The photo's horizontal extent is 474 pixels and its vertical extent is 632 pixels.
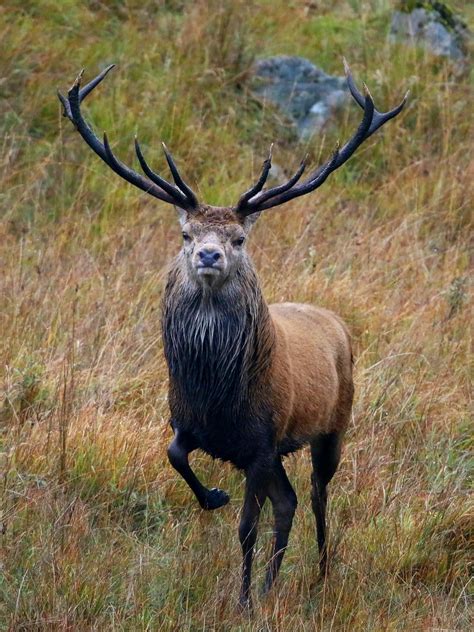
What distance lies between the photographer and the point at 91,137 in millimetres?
5234

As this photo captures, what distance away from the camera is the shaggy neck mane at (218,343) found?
16.4 ft

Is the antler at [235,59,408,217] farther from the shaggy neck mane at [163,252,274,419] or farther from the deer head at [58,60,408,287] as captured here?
the shaggy neck mane at [163,252,274,419]

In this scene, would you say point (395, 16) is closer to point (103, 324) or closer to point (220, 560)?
point (103, 324)

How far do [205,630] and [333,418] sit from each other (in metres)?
1.45

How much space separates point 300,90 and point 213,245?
20.0 ft

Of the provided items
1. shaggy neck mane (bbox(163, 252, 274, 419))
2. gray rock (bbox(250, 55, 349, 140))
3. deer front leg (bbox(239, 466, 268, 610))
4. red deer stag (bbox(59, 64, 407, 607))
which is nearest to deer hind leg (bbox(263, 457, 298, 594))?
red deer stag (bbox(59, 64, 407, 607))

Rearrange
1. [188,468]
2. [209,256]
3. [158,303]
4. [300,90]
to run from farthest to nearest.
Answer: [300,90], [158,303], [188,468], [209,256]

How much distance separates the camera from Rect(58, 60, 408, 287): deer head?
4789 mm

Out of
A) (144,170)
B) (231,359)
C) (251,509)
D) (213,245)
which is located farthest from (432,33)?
(251,509)

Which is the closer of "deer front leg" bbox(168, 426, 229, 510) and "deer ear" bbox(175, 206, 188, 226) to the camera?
"deer front leg" bbox(168, 426, 229, 510)

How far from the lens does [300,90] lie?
34.9 feet

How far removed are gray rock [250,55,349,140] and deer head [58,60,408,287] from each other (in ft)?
16.7

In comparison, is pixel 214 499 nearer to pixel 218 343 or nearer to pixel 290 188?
pixel 218 343

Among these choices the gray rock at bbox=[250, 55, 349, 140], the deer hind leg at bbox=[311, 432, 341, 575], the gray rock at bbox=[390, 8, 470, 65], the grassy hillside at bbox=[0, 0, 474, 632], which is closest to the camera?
the grassy hillside at bbox=[0, 0, 474, 632]
